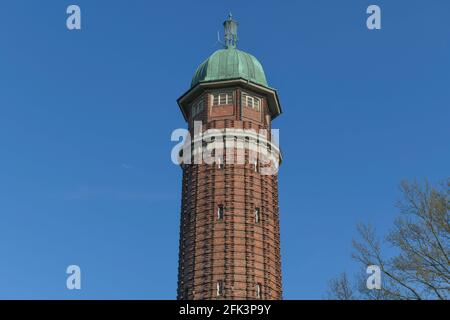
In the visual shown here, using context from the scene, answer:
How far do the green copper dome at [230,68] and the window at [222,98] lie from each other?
144 centimetres

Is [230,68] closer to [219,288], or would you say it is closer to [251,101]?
[251,101]

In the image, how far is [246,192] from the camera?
5900cm

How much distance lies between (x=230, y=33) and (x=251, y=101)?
1002cm

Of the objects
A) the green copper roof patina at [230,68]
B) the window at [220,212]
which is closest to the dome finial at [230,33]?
the green copper roof patina at [230,68]

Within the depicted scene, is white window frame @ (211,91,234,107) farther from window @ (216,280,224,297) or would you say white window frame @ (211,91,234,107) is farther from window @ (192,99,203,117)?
window @ (216,280,224,297)

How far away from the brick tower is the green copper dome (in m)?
0.10

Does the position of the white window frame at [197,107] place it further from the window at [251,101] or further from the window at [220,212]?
the window at [220,212]

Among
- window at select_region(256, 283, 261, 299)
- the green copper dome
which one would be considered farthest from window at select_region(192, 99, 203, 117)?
window at select_region(256, 283, 261, 299)

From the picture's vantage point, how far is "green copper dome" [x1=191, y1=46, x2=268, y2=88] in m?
64.4

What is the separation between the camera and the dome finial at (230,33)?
69.7 metres
